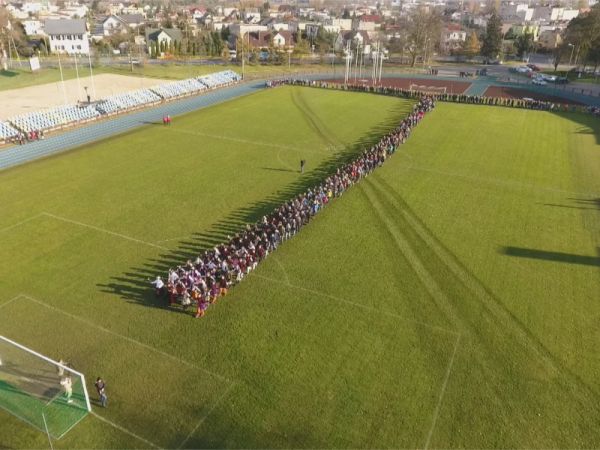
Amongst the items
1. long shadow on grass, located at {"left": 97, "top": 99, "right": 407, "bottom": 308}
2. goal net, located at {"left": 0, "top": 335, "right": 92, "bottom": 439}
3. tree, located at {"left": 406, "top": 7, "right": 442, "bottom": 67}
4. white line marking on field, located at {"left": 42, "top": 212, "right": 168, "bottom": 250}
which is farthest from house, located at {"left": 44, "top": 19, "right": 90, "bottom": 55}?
goal net, located at {"left": 0, "top": 335, "right": 92, "bottom": 439}

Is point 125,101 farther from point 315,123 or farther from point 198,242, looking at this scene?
point 198,242

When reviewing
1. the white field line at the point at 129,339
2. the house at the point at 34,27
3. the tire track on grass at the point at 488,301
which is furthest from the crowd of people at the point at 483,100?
the house at the point at 34,27

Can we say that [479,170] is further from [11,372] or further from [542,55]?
[542,55]

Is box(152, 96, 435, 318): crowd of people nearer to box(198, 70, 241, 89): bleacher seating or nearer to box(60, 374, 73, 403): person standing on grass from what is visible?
box(60, 374, 73, 403): person standing on grass

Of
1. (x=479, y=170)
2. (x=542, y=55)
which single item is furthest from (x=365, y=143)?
(x=542, y=55)

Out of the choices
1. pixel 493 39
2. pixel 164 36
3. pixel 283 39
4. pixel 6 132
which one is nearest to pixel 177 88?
pixel 6 132

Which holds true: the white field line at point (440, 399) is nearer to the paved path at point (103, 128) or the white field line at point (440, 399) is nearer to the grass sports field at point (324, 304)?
the grass sports field at point (324, 304)
